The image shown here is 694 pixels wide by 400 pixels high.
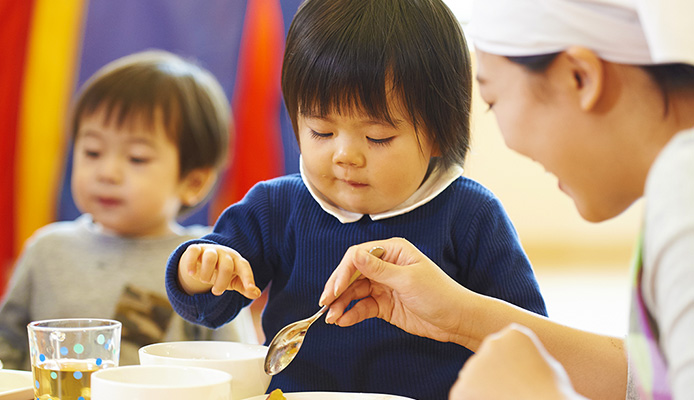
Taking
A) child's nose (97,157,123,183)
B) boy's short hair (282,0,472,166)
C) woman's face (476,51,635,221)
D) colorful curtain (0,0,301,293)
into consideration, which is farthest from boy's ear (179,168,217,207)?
woman's face (476,51,635,221)

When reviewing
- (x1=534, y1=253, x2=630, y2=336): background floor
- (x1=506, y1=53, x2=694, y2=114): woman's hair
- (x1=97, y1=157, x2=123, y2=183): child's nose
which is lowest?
(x1=534, y1=253, x2=630, y2=336): background floor

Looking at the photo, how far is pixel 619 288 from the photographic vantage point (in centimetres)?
496

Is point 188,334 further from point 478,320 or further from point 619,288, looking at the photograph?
point 619,288

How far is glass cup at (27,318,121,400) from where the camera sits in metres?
0.73

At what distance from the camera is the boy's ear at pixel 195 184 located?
1.67m

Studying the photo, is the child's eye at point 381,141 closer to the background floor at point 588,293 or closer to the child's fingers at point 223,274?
the child's fingers at point 223,274

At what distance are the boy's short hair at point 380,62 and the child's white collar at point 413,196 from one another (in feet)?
0.20

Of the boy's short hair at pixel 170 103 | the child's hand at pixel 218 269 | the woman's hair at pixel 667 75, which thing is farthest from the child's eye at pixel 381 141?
the boy's short hair at pixel 170 103

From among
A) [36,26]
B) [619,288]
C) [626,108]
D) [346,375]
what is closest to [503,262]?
[346,375]

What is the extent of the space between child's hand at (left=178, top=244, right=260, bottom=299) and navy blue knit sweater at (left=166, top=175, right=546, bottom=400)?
6 cm

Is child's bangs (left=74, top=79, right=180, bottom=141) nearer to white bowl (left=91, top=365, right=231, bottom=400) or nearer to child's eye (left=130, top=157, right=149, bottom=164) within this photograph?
child's eye (left=130, top=157, right=149, bottom=164)

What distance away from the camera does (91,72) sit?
2.09m

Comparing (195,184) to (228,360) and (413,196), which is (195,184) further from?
(228,360)

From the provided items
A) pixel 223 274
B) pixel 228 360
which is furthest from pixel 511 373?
pixel 223 274
